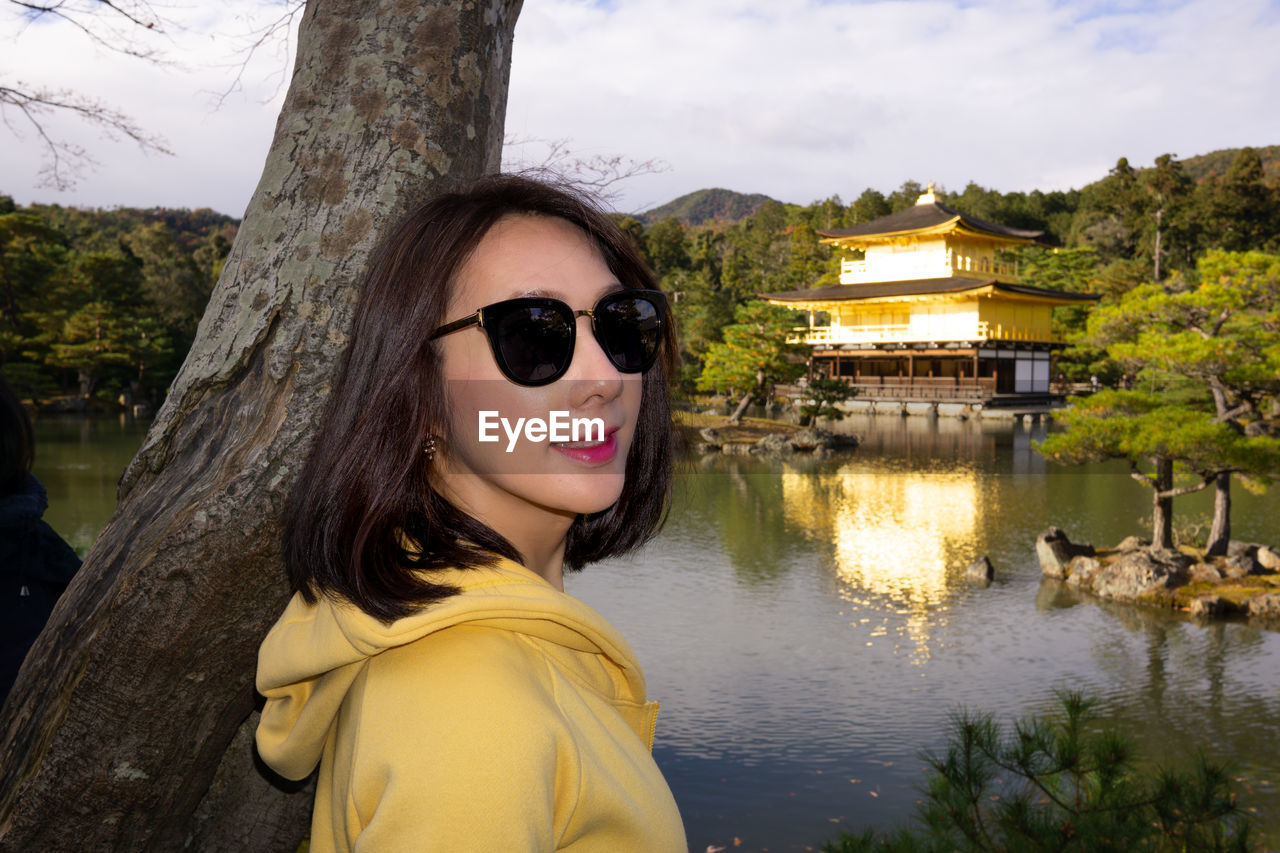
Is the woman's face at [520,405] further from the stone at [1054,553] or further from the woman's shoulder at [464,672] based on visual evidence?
the stone at [1054,553]

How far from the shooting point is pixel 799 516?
31.4ft

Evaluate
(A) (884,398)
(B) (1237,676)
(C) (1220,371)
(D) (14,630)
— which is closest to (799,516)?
(C) (1220,371)

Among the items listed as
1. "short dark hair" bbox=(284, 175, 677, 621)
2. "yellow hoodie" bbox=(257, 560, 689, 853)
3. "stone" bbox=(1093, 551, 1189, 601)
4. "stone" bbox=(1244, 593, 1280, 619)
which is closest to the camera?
"yellow hoodie" bbox=(257, 560, 689, 853)

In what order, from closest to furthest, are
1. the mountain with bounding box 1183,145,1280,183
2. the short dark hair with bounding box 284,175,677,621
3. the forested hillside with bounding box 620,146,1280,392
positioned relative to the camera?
the short dark hair with bounding box 284,175,677,621, the forested hillside with bounding box 620,146,1280,392, the mountain with bounding box 1183,145,1280,183

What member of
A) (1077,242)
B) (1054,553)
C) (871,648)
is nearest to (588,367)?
(871,648)

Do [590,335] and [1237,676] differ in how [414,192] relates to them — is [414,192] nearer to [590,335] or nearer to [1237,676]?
[590,335]

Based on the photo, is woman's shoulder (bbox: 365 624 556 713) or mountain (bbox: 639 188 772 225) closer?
woman's shoulder (bbox: 365 624 556 713)

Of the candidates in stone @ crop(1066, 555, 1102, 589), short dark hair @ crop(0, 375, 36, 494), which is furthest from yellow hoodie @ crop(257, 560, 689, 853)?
stone @ crop(1066, 555, 1102, 589)

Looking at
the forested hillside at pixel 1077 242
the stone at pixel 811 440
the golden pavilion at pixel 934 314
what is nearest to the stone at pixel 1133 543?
the stone at pixel 811 440

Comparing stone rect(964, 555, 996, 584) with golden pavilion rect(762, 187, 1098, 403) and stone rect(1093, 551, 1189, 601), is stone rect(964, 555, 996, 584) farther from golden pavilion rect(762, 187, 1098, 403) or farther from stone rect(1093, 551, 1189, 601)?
golden pavilion rect(762, 187, 1098, 403)

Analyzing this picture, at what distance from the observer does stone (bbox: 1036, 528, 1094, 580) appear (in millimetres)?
7215

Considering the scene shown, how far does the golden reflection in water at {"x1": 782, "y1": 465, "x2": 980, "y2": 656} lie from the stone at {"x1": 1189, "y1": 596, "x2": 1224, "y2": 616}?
156cm

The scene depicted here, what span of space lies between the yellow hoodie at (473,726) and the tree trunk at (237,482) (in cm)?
22

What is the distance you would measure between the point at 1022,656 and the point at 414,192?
17.6ft
